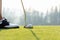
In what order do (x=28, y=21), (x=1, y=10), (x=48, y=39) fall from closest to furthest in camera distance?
(x=48, y=39) < (x=1, y=10) < (x=28, y=21)

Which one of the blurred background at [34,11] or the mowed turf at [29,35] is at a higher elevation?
the blurred background at [34,11]

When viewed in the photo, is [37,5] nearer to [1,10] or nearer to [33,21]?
[33,21]

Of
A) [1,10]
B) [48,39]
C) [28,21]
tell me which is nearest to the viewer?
[48,39]

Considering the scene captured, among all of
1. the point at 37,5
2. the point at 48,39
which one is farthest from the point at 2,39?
the point at 37,5

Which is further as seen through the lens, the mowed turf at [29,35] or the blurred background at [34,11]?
the blurred background at [34,11]

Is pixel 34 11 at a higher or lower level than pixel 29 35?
higher

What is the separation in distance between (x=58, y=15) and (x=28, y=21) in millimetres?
381

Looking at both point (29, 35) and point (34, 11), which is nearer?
point (29, 35)

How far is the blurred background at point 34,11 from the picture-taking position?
2.04 metres

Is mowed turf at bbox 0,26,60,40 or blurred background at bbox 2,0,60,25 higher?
blurred background at bbox 2,0,60,25

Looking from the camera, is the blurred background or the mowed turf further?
the blurred background

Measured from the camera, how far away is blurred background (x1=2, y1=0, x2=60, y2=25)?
6.69 feet

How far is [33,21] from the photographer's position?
210 cm

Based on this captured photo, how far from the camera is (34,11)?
2.06 meters
